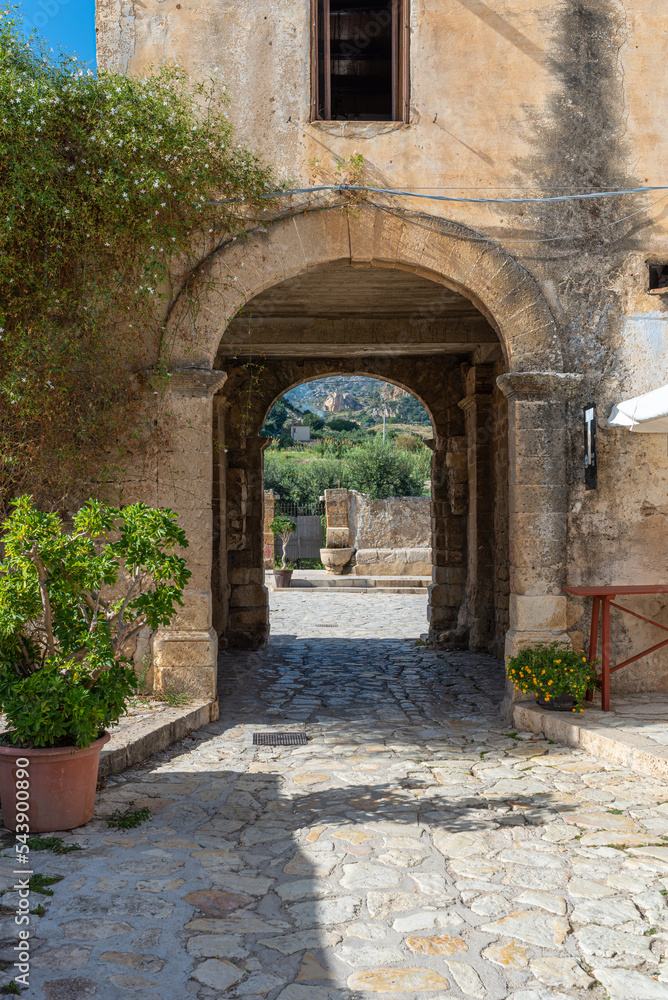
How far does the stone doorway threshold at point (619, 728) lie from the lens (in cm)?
460

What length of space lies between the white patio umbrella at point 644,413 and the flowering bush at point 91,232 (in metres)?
3.02

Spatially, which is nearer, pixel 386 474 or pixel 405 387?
pixel 405 387

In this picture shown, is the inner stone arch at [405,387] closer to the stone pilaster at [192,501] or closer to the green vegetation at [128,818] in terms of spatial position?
the stone pilaster at [192,501]

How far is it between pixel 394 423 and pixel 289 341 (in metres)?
59.0

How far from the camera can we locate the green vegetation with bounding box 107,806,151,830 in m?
3.76

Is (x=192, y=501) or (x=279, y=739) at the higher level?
(x=192, y=501)

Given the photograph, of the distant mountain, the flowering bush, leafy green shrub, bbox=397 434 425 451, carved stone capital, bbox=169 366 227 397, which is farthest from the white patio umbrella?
the distant mountain

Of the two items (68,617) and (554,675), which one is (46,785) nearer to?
(68,617)

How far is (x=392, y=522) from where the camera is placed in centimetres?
2005

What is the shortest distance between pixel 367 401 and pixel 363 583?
2576 inches

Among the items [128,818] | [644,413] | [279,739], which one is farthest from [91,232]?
[644,413]

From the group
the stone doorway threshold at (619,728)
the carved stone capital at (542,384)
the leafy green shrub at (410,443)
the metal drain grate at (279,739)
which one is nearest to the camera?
the stone doorway threshold at (619,728)

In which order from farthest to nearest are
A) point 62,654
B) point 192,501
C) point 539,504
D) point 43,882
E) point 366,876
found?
point 539,504 < point 192,501 < point 62,654 < point 366,876 < point 43,882

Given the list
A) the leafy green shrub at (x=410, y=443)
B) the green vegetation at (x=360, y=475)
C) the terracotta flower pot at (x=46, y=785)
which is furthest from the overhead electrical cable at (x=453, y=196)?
the leafy green shrub at (x=410, y=443)
